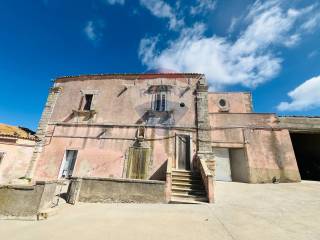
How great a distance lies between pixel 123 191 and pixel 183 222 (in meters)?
3.43

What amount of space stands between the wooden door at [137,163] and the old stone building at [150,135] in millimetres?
59

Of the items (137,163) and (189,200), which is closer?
(189,200)

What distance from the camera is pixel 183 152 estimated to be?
1097 cm

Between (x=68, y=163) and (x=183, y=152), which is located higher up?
(x=183, y=152)

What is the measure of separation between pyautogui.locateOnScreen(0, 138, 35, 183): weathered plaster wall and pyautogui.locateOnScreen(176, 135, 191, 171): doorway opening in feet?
32.5

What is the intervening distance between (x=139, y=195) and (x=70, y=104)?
9235mm

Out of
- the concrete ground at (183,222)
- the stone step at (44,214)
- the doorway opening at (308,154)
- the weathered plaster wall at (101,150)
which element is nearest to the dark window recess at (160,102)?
the weathered plaster wall at (101,150)

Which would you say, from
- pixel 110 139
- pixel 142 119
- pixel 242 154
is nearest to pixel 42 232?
pixel 110 139

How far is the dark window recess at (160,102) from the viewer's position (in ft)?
39.8

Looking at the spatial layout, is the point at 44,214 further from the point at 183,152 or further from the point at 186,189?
the point at 183,152

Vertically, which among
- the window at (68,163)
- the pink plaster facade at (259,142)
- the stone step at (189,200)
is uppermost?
the pink plaster facade at (259,142)

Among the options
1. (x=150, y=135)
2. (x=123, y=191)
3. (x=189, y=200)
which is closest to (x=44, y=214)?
(x=123, y=191)

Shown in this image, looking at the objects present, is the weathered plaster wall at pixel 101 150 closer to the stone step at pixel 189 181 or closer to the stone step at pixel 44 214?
the stone step at pixel 189 181

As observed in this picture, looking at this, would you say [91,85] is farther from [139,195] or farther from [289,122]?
[289,122]
